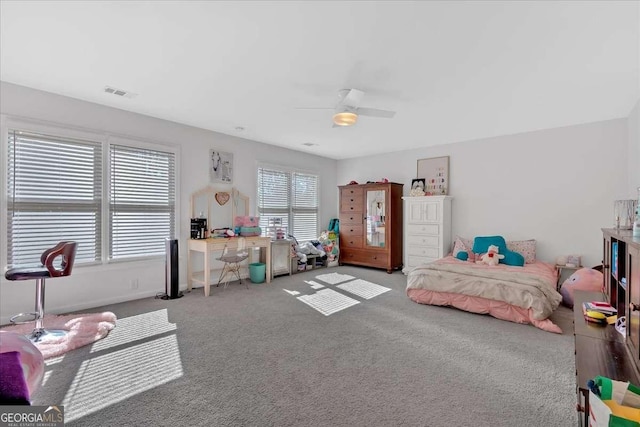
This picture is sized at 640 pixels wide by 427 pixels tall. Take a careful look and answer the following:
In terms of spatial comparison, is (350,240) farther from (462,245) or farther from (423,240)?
(462,245)

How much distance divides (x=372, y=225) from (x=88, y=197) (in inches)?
187

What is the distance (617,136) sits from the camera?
421cm

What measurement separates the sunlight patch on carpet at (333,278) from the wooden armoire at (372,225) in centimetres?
90

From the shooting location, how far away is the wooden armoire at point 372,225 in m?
6.09

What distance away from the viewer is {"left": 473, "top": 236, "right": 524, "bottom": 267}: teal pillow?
4.52 metres

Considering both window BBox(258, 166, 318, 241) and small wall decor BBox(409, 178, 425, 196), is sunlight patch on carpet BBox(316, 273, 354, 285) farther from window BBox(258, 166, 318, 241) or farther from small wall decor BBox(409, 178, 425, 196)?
small wall decor BBox(409, 178, 425, 196)

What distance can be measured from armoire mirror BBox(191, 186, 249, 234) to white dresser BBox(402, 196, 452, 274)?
3103 millimetres

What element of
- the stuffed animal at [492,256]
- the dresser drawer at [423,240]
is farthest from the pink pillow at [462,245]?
the stuffed animal at [492,256]

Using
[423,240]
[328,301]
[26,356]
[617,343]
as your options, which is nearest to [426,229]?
[423,240]

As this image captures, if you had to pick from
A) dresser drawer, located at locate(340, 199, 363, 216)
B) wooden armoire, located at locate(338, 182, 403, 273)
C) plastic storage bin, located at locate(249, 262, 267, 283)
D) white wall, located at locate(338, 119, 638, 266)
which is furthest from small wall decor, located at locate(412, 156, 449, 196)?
plastic storage bin, located at locate(249, 262, 267, 283)

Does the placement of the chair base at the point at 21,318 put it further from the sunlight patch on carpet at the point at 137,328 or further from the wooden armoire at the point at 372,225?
the wooden armoire at the point at 372,225

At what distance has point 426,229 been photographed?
564 cm

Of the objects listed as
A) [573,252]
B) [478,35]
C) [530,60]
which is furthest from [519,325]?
[478,35]

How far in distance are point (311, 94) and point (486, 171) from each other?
3.64 m
